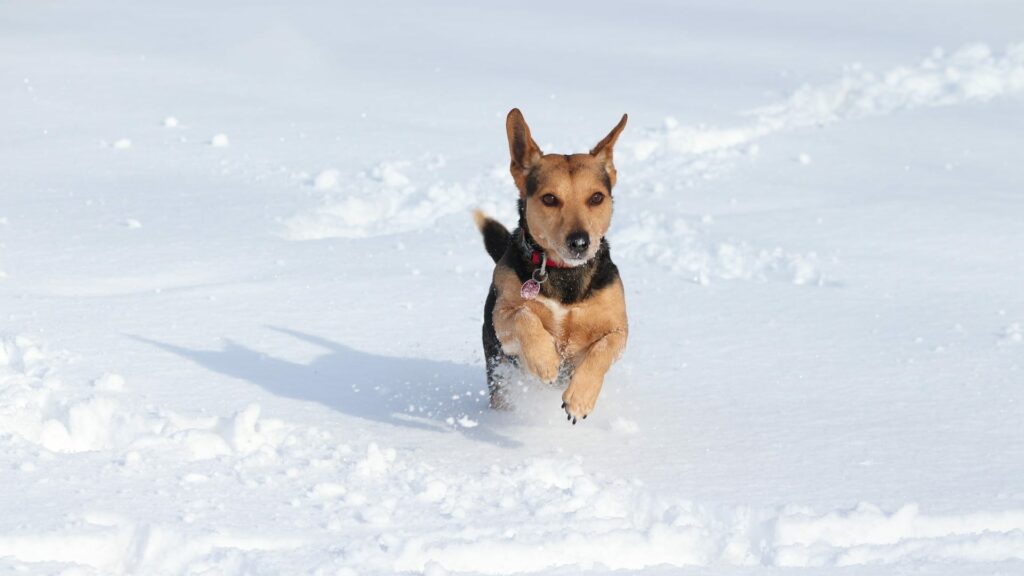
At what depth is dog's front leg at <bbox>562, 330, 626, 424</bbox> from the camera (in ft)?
15.1

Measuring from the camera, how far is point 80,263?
666 centimetres

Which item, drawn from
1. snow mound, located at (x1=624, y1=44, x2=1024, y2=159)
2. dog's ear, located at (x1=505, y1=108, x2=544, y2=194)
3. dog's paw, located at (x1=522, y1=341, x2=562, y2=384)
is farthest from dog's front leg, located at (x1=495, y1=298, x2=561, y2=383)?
snow mound, located at (x1=624, y1=44, x2=1024, y2=159)

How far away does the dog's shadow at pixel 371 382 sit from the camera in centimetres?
506

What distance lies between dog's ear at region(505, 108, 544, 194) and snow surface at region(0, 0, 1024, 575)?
102 cm

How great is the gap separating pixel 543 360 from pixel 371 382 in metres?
1.06

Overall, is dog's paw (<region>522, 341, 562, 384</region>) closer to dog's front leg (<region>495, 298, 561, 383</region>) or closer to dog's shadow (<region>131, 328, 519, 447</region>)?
dog's front leg (<region>495, 298, 561, 383</region>)

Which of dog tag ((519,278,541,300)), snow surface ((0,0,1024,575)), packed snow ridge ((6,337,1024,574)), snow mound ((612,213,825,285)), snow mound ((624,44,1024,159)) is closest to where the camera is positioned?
packed snow ridge ((6,337,1024,574))

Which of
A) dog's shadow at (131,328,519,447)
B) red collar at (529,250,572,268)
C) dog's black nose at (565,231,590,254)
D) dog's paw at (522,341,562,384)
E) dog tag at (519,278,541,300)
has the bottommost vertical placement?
dog's shadow at (131,328,519,447)

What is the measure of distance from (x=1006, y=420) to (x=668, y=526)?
71.4 inches

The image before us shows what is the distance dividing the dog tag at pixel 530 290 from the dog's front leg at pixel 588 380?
Answer: 315mm

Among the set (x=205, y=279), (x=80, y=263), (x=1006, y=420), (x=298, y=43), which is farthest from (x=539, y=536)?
(x=298, y=43)

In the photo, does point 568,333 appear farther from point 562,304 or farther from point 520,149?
point 520,149

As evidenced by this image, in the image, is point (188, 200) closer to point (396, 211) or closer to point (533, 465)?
point (396, 211)

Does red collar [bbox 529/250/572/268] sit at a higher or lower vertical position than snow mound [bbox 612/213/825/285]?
lower
